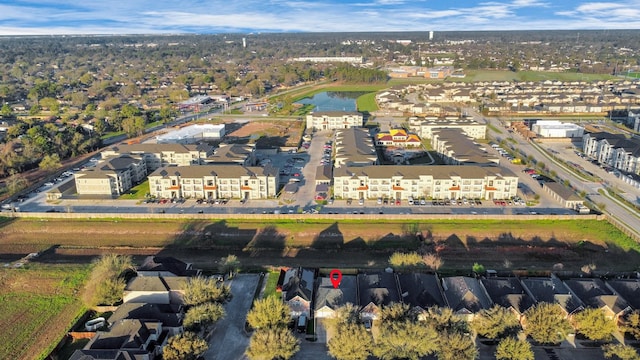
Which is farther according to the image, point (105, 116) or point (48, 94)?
point (48, 94)

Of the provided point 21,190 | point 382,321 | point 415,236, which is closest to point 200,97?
point 21,190

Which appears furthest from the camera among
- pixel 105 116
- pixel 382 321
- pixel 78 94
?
pixel 78 94

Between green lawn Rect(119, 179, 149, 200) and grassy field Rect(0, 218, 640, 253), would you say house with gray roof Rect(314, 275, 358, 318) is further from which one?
green lawn Rect(119, 179, 149, 200)

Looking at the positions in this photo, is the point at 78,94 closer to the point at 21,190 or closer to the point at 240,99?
the point at 240,99

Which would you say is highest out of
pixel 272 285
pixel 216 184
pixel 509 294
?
pixel 216 184

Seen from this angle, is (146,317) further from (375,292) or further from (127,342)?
(375,292)

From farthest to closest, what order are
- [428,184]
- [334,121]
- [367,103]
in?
[367,103]
[334,121]
[428,184]

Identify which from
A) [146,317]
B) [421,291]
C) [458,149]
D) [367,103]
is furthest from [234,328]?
[367,103]
